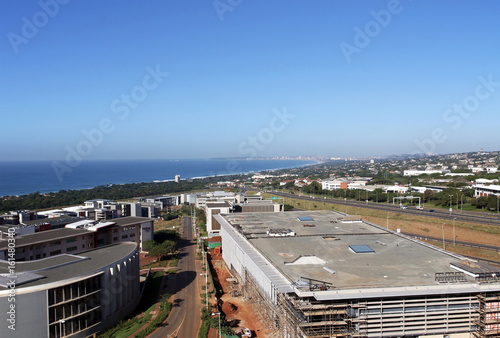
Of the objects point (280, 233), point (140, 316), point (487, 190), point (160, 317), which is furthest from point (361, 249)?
point (487, 190)

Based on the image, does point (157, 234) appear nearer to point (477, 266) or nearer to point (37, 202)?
point (477, 266)

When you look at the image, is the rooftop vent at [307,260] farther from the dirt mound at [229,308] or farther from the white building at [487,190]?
the white building at [487,190]

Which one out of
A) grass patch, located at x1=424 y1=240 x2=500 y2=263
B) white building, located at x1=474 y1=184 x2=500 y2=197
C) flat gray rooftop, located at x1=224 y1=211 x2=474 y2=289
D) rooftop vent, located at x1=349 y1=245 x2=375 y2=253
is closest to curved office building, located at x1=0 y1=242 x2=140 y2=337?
flat gray rooftop, located at x1=224 y1=211 x2=474 y2=289

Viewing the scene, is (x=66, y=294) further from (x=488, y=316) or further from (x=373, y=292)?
(x=488, y=316)

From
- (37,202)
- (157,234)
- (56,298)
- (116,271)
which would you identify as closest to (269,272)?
(116,271)

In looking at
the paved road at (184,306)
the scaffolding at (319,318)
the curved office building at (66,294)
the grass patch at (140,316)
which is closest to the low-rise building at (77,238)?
the grass patch at (140,316)

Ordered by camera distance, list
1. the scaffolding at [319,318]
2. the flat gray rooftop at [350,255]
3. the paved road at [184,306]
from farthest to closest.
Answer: the paved road at [184,306], the flat gray rooftop at [350,255], the scaffolding at [319,318]

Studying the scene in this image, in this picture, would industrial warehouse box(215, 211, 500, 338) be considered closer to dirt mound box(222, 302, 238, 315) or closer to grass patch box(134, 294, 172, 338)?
dirt mound box(222, 302, 238, 315)
